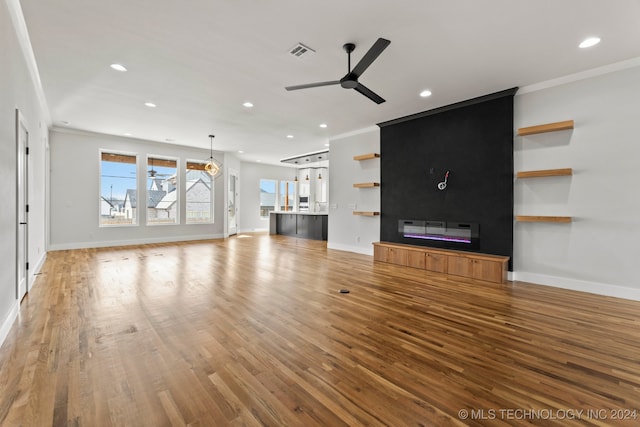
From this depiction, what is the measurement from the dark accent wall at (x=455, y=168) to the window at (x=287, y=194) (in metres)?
7.56

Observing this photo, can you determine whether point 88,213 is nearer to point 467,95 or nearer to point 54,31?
point 54,31

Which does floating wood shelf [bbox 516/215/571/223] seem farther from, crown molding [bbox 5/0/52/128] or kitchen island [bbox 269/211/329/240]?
crown molding [bbox 5/0/52/128]

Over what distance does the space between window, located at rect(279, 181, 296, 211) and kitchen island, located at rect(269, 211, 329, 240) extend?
182 cm

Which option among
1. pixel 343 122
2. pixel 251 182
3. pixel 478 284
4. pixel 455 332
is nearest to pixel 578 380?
pixel 455 332

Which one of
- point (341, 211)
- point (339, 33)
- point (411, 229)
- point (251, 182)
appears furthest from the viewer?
point (251, 182)

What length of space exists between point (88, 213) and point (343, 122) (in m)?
7.13

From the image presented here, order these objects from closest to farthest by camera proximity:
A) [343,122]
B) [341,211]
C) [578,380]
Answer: [578,380] → [343,122] → [341,211]

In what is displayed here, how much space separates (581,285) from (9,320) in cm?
682

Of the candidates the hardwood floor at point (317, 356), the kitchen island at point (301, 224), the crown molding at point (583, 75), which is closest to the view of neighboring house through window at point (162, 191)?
the kitchen island at point (301, 224)

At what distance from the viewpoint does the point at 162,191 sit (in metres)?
8.76

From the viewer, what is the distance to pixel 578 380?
1.92 metres

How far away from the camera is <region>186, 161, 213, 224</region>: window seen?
9391mm

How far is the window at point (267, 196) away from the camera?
1264 cm

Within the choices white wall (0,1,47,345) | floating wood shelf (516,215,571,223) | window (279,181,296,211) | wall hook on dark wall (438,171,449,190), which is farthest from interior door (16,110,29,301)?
window (279,181,296,211)
